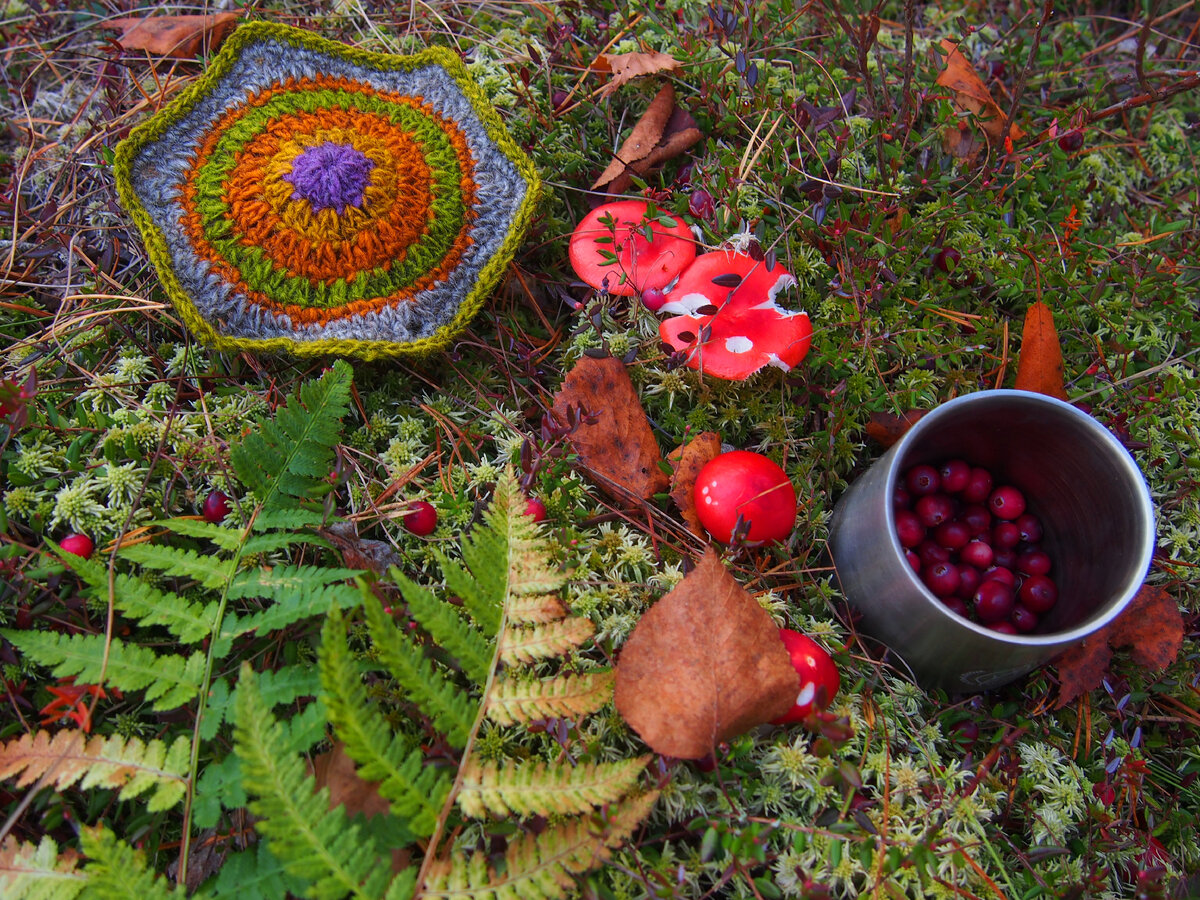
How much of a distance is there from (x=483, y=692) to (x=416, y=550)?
54cm

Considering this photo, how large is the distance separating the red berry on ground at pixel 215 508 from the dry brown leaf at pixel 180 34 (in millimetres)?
1621

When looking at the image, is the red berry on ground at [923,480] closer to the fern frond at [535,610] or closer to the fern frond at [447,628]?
the fern frond at [535,610]

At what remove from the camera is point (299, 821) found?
1404 millimetres

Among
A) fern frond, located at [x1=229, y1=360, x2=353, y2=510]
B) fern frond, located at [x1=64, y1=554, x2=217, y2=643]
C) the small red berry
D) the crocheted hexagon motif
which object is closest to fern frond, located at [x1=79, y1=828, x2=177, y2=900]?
fern frond, located at [x1=64, y1=554, x2=217, y2=643]

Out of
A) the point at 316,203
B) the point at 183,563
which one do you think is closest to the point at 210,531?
the point at 183,563

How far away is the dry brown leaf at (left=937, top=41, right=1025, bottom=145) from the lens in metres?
2.63

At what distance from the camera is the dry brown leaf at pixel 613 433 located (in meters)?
2.19

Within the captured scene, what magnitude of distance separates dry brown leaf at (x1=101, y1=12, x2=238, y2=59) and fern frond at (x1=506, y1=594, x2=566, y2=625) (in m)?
2.24

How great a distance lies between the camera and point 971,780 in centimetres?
188

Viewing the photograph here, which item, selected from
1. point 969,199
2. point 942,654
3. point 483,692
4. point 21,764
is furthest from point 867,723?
point 21,764

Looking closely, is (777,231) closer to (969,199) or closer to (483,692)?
(969,199)

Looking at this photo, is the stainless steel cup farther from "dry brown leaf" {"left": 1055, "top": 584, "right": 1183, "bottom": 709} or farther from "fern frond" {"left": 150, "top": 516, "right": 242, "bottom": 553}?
"fern frond" {"left": 150, "top": 516, "right": 242, "bottom": 553}

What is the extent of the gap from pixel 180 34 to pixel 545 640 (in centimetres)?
245

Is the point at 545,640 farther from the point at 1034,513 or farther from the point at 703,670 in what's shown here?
the point at 1034,513
